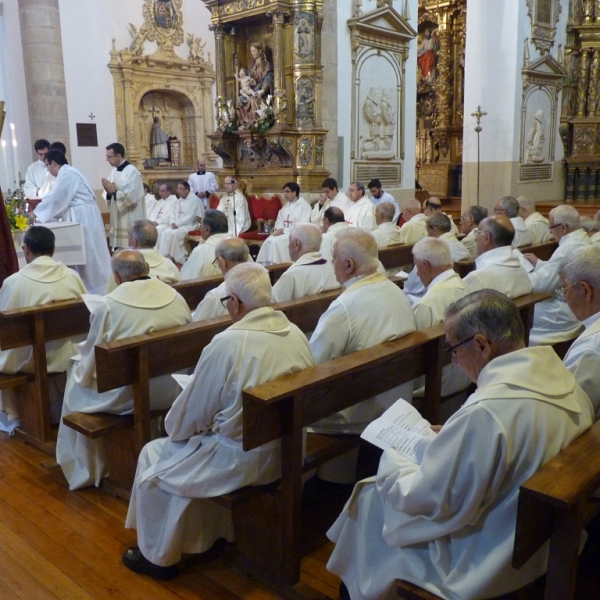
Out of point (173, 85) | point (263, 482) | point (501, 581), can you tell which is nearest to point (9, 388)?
point (263, 482)

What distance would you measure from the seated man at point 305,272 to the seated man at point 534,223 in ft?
11.7

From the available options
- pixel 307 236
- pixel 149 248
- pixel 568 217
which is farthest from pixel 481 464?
pixel 568 217

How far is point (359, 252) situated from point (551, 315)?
213 cm

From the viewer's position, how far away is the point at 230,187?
953 centimetres

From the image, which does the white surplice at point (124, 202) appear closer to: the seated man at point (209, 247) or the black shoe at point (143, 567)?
the seated man at point (209, 247)

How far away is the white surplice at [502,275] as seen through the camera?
4102 mm

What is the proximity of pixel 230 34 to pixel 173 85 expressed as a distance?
580 centimetres

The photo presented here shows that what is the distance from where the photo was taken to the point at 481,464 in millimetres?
1732

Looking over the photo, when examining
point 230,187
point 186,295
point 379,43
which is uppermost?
point 379,43

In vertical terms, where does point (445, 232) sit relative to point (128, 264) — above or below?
below

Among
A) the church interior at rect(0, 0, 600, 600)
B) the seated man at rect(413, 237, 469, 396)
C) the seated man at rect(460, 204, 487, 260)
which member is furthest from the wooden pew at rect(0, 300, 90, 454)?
the seated man at rect(460, 204, 487, 260)

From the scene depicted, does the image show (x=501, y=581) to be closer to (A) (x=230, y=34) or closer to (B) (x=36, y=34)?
(A) (x=230, y=34)

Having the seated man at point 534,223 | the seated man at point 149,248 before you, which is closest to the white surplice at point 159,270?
the seated man at point 149,248

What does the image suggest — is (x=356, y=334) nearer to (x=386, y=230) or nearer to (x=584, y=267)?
(x=584, y=267)
